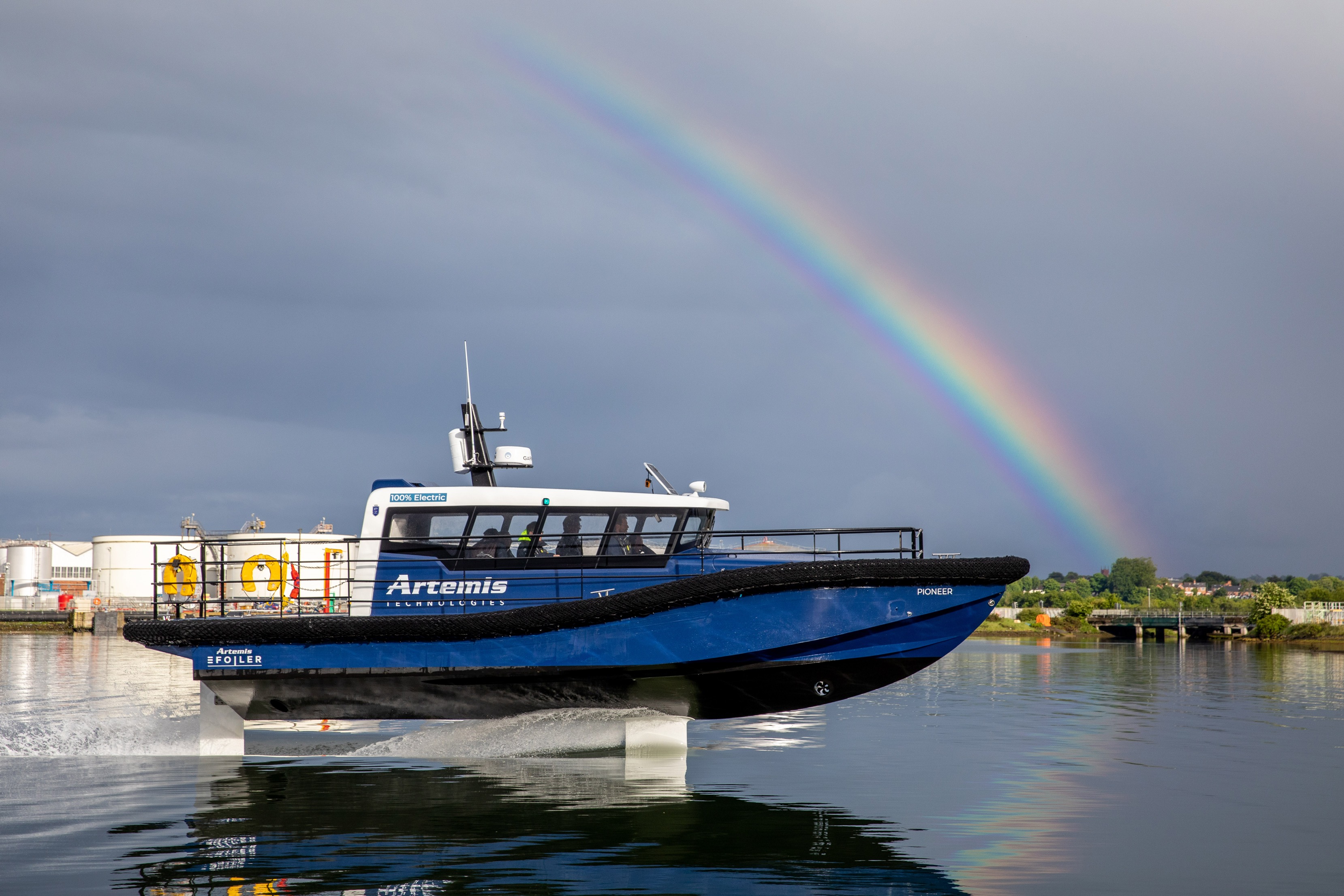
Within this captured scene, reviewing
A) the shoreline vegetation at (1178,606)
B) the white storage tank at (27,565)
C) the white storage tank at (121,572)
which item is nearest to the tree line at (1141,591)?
the shoreline vegetation at (1178,606)

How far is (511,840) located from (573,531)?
12.3 feet

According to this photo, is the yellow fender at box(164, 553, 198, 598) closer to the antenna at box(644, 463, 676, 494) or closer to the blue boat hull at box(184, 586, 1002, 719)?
the blue boat hull at box(184, 586, 1002, 719)

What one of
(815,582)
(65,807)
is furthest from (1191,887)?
(65,807)

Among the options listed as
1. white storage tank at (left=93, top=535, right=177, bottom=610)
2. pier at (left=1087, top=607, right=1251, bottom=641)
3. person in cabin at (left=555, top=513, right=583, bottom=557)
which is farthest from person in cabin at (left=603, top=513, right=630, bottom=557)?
pier at (left=1087, top=607, right=1251, bottom=641)

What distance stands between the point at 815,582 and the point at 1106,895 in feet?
12.7

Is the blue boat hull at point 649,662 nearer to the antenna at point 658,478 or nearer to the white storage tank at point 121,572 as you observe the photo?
the antenna at point 658,478

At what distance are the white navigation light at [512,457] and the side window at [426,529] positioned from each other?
107cm

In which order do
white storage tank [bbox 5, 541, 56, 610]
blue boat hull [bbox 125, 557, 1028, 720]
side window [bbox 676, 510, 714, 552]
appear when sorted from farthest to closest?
white storage tank [bbox 5, 541, 56, 610] < side window [bbox 676, 510, 714, 552] < blue boat hull [bbox 125, 557, 1028, 720]

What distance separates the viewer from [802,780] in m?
11.1

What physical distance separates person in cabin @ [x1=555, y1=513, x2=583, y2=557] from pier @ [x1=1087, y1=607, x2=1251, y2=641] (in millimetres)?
65444

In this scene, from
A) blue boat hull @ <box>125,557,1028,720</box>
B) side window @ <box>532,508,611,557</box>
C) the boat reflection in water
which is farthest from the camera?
side window @ <box>532,508,611,557</box>

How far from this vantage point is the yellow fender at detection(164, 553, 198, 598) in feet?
35.6

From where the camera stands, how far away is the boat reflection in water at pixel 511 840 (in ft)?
23.3

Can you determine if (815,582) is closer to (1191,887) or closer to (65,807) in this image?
(1191,887)
